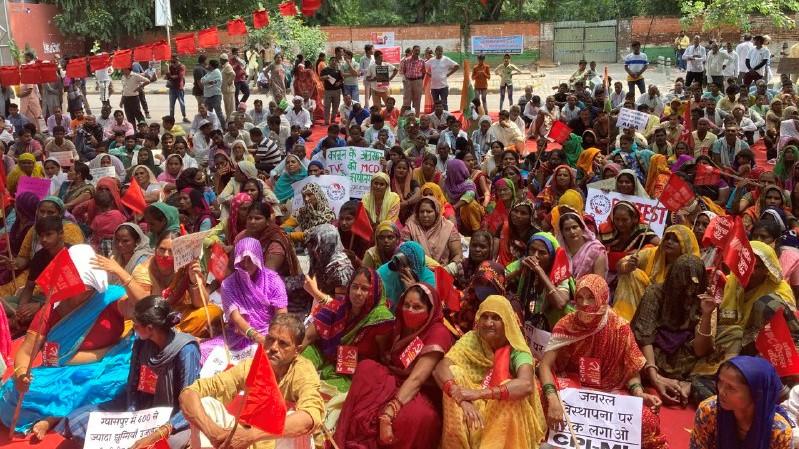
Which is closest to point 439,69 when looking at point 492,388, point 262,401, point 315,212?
point 315,212

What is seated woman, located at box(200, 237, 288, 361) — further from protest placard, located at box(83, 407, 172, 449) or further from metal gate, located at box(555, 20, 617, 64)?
metal gate, located at box(555, 20, 617, 64)

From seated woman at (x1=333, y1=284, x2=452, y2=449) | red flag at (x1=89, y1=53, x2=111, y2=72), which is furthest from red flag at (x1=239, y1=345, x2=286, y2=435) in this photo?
red flag at (x1=89, y1=53, x2=111, y2=72)

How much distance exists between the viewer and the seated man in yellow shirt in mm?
3369

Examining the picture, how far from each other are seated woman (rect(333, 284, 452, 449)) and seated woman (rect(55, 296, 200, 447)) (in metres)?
0.81

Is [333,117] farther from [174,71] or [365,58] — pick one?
[174,71]

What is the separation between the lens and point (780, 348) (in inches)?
156

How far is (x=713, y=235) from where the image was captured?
5059 mm

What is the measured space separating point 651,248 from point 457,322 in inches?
58.0

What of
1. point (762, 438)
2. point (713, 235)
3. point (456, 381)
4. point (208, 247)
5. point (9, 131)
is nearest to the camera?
point (762, 438)

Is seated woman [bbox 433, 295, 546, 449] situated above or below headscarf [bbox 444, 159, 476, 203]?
below

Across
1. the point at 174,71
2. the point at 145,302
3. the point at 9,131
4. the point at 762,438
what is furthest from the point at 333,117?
the point at 762,438

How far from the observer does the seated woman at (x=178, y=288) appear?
516cm

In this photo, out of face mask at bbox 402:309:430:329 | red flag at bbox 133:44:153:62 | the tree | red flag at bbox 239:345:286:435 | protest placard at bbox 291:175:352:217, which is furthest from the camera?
the tree

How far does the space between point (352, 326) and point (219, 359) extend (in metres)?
0.80
